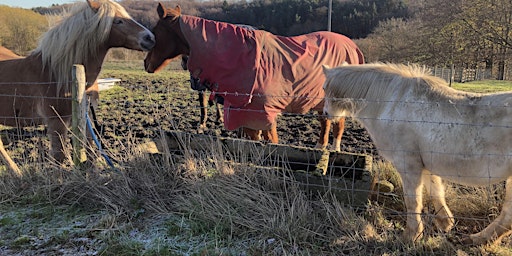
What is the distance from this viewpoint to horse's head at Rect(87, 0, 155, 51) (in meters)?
Result: 3.83

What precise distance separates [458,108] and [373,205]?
1108mm

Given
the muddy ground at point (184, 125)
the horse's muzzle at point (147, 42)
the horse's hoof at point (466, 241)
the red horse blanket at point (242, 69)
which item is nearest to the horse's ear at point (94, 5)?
the horse's muzzle at point (147, 42)

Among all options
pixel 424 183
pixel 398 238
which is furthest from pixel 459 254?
pixel 424 183

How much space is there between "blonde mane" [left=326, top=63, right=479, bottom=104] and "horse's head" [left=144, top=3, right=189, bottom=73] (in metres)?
1.95

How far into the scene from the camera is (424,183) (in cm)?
296

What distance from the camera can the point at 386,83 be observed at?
2.86m

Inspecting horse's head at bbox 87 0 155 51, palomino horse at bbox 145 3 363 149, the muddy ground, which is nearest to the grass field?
palomino horse at bbox 145 3 363 149

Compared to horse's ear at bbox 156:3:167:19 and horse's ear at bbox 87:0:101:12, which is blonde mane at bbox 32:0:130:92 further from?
horse's ear at bbox 156:3:167:19

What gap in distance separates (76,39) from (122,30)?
48 cm

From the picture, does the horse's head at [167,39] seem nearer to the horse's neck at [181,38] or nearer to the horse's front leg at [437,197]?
the horse's neck at [181,38]

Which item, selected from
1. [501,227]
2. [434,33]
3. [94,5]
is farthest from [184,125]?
[434,33]

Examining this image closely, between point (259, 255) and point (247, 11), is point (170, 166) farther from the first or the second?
point (247, 11)

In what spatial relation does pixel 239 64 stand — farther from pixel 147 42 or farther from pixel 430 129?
pixel 430 129

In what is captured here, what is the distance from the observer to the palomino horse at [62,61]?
12.5 ft
